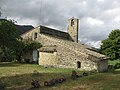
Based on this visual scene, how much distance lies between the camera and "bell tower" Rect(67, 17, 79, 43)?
6350 cm

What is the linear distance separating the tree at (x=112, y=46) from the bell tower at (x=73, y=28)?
1030cm

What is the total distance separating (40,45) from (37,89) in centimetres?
2809

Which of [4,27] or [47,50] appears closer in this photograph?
[4,27]

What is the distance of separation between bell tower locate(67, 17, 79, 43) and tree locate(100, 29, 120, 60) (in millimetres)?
10304

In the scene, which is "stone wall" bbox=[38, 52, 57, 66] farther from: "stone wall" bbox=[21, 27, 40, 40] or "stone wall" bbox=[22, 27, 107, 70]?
"stone wall" bbox=[21, 27, 40, 40]

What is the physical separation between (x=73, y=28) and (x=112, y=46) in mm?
12593

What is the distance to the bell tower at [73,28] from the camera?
63.5 meters

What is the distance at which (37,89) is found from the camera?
24.0 m

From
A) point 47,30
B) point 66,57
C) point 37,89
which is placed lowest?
point 37,89

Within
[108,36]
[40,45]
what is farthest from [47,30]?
[108,36]

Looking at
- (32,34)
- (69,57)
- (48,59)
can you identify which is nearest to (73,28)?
(32,34)

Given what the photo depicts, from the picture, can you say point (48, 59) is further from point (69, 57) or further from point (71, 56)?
point (71, 56)

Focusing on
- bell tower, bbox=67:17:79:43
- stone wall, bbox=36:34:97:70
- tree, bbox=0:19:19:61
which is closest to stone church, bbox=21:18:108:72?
stone wall, bbox=36:34:97:70

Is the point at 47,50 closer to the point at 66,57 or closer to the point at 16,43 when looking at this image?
the point at 66,57
